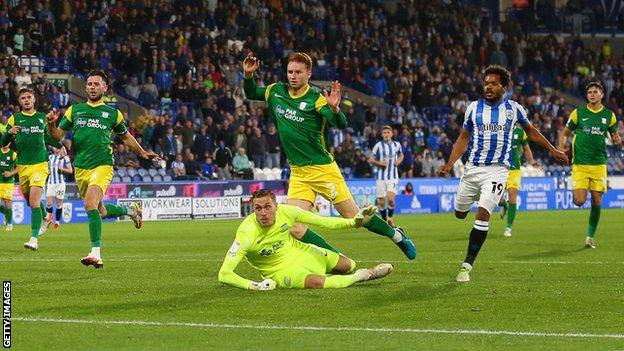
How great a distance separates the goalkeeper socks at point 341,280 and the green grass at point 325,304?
0.10m

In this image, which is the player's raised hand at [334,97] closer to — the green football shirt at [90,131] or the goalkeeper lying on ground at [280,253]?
the goalkeeper lying on ground at [280,253]

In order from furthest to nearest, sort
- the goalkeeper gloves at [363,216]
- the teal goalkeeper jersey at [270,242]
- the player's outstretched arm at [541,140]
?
the player's outstretched arm at [541,140] < the teal goalkeeper jersey at [270,242] < the goalkeeper gloves at [363,216]

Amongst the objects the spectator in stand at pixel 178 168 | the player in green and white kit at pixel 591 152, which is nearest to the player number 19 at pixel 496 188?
the player in green and white kit at pixel 591 152

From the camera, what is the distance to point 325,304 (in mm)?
12375

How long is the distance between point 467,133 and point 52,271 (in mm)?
5657

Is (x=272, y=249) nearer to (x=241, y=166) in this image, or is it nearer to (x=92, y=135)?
(x=92, y=135)

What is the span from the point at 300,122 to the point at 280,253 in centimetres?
183

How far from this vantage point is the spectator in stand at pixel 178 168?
36531mm

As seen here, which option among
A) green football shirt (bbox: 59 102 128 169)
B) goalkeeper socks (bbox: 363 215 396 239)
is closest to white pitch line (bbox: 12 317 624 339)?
goalkeeper socks (bbox: 363 215 396 239)

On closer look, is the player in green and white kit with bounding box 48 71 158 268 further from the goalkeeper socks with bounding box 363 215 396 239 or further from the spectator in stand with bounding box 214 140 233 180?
the spectator in stand with bounding box 214 140 233 180

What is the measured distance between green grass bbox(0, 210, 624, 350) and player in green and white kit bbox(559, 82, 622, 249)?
1008 mm

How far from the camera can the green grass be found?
33.3 feet

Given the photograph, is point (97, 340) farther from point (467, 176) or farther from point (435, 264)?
point (435, 264)

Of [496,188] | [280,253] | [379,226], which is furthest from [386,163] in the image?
[280,253]
